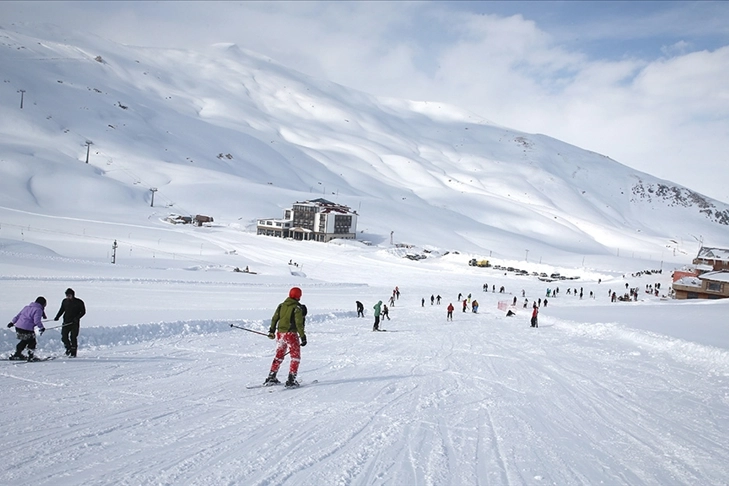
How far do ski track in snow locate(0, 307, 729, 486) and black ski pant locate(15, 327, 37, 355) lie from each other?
0.34 metres

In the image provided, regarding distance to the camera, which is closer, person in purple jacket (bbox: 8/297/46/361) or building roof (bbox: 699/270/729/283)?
person in purple jacket (bbox: 8/297/46/361)

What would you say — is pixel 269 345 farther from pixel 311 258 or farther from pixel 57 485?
pixel 311 258

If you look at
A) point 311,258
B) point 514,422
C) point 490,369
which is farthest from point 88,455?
point 311,258

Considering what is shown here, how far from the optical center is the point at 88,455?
5.21 m

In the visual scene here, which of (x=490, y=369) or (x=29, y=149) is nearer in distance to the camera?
(x=490, y=369)

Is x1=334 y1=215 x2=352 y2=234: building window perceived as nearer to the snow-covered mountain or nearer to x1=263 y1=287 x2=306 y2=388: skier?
the snow-covered mountain

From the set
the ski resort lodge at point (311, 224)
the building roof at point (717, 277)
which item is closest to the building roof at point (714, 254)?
the building roof at point (717, 277)

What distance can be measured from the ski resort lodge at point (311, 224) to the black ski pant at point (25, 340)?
76.0m

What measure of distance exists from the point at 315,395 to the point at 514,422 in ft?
10.2

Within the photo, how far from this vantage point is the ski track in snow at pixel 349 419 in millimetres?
5254

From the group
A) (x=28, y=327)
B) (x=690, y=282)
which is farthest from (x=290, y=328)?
(x=690, y=282)

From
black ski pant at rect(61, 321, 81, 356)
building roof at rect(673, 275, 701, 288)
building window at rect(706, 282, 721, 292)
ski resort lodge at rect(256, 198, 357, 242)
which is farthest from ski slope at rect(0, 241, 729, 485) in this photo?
ski resort lodge at rect(256, 198, 357, 242)

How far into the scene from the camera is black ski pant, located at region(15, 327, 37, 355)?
29.0ft

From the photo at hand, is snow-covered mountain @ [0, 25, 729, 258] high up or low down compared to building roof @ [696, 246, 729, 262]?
up
